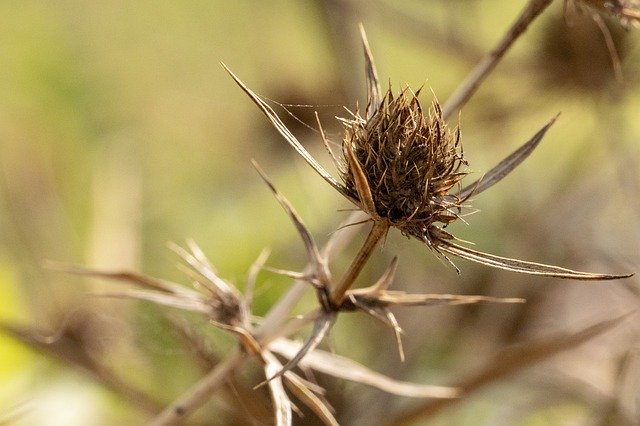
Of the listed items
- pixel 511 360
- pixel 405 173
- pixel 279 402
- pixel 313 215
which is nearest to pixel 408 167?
pixel 405 173

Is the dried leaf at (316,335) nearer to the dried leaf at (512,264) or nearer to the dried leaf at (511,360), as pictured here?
the dried leaf at (512,264)

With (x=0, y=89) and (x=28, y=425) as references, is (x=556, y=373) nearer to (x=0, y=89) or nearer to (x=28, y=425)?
(x=28, y=425)

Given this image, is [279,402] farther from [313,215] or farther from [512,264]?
[313,215]

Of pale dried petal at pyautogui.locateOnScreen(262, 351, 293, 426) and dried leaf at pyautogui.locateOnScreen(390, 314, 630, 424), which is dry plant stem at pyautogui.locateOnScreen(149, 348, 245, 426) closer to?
pale dried petal at pyautogui.locateOnScreen(262, 351, 293, 426)

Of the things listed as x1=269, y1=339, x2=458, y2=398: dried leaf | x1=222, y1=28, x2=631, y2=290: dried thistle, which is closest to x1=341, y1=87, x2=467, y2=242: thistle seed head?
x1=222, y1=28, x2=631, y2=290: dried thistle

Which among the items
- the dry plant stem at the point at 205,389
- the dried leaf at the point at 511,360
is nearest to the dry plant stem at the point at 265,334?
the dry plant stem at the point at 205,389

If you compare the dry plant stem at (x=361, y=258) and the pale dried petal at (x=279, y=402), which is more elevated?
the dry plant stem at (x=361, y=258)
